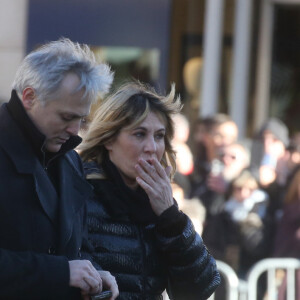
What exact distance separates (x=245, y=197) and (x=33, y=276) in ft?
18.4

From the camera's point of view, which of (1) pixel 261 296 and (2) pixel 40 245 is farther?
(1) pixel 261 296

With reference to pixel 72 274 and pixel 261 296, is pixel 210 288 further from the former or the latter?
pixel 261 296

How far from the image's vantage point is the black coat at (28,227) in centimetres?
290

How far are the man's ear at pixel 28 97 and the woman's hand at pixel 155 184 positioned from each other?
71cm

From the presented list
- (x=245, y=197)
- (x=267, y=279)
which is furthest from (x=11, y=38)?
(x=267, y=279)

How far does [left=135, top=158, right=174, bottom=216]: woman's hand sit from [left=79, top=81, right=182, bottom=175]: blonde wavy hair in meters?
0.18

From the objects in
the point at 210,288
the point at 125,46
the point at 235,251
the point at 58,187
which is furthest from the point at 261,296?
the point at 125,46

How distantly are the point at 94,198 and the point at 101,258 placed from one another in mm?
246

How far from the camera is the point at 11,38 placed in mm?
13797

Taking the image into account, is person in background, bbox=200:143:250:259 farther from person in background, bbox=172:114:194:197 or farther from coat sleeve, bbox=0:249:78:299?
coat sleeve, bbox=0:249:78:299

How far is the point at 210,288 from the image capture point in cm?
367

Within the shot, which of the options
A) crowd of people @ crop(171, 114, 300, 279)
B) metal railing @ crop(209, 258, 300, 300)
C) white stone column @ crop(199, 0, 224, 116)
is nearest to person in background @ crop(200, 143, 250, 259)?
crowd of people @ crop(171, 114, 300, 279)

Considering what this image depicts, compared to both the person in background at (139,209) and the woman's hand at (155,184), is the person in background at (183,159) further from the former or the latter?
the woman's hand at (155,184)

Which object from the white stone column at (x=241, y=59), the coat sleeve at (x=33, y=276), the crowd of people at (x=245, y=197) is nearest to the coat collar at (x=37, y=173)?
the coat sleeve at (x=33, y=276)
